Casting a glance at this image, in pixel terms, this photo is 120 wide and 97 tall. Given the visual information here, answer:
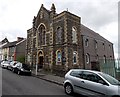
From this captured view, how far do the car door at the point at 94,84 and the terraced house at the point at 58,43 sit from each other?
13.7 metres

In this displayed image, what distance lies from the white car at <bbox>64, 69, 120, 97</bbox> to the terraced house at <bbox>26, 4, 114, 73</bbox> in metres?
12.6

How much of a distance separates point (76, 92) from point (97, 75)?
187 centimetres

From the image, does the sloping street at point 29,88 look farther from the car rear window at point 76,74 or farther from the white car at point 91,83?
the car rear window at point 76,74

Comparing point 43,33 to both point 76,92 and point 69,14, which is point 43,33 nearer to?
point 69,14

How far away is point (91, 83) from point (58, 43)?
1701 centimetres

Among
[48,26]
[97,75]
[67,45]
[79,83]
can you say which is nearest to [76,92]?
[79,83]

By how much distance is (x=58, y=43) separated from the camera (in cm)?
2534

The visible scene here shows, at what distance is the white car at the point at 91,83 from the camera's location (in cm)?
782

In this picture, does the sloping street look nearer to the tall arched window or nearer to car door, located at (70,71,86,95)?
car door, located at (70,71,86,95)

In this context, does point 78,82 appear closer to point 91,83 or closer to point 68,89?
point 91,83

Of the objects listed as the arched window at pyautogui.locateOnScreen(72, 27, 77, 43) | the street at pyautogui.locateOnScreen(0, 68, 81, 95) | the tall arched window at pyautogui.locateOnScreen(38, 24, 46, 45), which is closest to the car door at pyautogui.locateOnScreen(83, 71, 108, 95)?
the street at pyautogui.locateOnScreen(0, 68, 81, 95)

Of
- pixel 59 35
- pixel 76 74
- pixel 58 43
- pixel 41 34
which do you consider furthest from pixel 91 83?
pixel 41 34

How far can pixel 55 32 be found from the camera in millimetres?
26297

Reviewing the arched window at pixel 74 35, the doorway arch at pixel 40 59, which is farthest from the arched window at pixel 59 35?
the doorway arch at pixel 40 59
